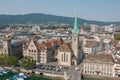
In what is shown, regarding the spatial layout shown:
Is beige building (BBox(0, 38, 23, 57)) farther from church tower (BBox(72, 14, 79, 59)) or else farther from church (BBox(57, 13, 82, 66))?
church tower (BBox(72, 14, 79, 59))

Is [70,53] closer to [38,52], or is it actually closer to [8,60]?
[38,52]

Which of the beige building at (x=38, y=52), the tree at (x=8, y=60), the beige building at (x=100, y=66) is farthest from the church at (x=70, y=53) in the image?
the tree at (x=8, y=60)

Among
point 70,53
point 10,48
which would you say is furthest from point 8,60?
point 70,53

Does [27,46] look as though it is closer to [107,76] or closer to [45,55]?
[45,55]

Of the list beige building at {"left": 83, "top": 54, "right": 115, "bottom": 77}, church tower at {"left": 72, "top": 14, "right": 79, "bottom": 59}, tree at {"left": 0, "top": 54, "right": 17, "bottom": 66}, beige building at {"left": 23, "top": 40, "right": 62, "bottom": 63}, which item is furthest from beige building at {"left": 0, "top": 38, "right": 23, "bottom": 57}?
beige building at {"left": 83, "top": 54, "right": 115, "bottom": 77}

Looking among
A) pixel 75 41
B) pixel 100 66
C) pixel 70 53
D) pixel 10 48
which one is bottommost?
pixel 100 66

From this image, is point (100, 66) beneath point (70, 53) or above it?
beneath

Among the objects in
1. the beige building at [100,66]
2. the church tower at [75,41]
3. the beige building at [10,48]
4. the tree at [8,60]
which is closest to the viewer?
the beige building at [100,66]

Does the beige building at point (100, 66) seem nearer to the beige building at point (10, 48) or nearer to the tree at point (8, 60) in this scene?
the tree at point (8, 60)

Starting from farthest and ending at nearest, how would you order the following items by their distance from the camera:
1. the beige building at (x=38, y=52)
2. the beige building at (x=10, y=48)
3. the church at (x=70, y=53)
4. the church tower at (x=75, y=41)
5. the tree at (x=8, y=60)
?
the beige building at (x=10, y=48) → the beige building at (x=38, y=52) → the church tower at (x=75, y=41) → the church at (x=70, y=53) → the tree at (x=8, y=60)

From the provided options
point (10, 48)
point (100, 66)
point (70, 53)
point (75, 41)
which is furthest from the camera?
point (10, 48)
